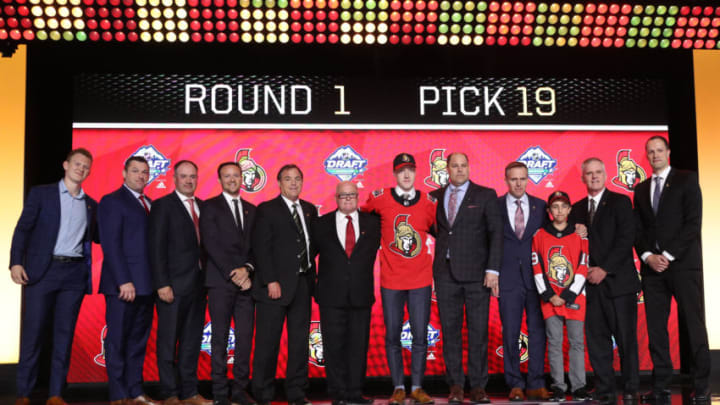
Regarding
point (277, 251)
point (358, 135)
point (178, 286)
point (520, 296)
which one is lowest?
point (520, 296)

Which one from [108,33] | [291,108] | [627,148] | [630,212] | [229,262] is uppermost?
[108,33]

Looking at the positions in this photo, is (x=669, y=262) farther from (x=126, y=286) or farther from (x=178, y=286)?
(x=126, y=286)

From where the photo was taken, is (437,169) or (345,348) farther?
(437,169)

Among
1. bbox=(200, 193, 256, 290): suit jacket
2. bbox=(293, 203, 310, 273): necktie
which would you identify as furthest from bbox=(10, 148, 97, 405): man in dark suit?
bbox=(293, 203, 310, 273): necktie

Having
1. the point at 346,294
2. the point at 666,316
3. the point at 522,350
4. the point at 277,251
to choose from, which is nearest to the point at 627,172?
the point at 666,316

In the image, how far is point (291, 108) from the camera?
5941 millimetres

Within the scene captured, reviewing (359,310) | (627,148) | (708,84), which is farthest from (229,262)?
(708,84)

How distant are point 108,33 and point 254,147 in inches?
62.9

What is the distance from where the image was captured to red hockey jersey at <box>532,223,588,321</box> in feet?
15.4

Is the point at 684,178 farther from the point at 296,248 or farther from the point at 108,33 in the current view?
the point at 108,33

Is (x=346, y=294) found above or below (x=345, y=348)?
above

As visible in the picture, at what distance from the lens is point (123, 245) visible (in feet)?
15.5

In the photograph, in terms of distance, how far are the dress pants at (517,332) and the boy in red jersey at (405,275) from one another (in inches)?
24.6

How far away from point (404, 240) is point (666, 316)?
2232mm
